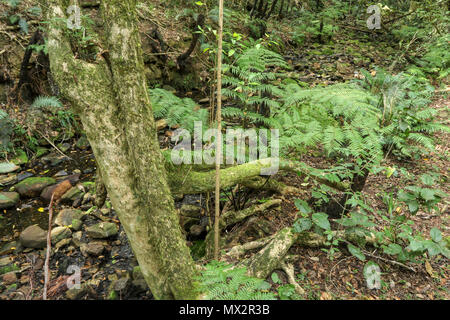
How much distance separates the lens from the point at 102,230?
3604 mm

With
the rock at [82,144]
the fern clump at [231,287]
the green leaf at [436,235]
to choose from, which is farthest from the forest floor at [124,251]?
the fern clump at [231,287]

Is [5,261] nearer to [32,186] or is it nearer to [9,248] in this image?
[9,248]

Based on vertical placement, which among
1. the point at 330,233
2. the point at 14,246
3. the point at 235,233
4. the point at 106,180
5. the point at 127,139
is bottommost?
the point at 14,246

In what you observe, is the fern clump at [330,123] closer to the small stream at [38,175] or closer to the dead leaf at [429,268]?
the dead leaf at [429,268]

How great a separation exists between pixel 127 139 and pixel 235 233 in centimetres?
199

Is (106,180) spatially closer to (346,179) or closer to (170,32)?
(346,179)

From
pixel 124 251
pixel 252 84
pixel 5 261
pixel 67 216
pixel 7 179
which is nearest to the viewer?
pixel 252 84

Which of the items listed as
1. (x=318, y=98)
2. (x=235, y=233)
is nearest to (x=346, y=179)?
(x=318, y=98)

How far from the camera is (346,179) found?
10.9 ft

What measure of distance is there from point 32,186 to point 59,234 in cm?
130

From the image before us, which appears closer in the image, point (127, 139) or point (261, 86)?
point (127, 139)

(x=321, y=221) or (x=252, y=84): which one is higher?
(x=252, y=84)

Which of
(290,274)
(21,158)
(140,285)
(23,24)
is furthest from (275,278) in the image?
(23,24)

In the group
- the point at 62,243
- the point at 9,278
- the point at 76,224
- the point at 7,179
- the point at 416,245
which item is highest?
the point at 416,245
